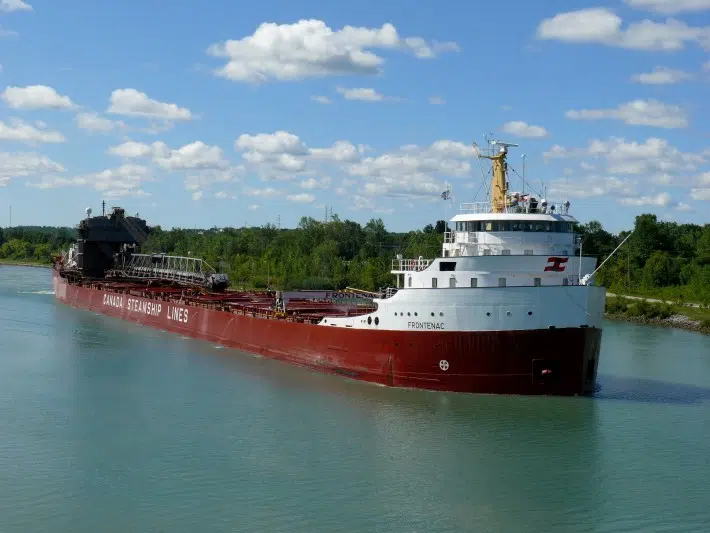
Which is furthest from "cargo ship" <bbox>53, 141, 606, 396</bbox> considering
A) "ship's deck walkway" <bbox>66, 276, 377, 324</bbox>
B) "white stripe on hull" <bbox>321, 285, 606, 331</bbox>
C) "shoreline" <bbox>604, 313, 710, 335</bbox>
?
"shoreline" <bbox>604, 313, 710, 335</bbox>

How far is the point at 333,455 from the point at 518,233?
8.34m

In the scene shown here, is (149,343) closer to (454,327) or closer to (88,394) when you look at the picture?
(88,394)

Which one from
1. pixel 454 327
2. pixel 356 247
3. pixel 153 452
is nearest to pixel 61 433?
pixel 153 452

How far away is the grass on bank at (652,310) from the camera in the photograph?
152ft

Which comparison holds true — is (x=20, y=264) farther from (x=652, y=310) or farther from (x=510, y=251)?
(x=510, y=251)

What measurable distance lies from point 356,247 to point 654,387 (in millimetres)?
67518

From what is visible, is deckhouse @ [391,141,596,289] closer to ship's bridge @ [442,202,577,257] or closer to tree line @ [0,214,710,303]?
ship's bridge @ [442,202,577,257]

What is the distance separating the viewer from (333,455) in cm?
1694

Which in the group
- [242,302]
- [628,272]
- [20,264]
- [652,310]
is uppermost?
[628,272]

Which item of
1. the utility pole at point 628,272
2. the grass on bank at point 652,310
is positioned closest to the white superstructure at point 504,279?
the grass on bank at point 652,310

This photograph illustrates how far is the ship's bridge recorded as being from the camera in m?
21.6

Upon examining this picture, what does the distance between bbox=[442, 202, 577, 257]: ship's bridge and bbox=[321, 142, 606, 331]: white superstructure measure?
0.03m

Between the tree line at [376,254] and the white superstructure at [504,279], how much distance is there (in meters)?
32.0

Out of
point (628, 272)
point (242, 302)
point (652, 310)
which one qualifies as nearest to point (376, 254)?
point (628, 272)
